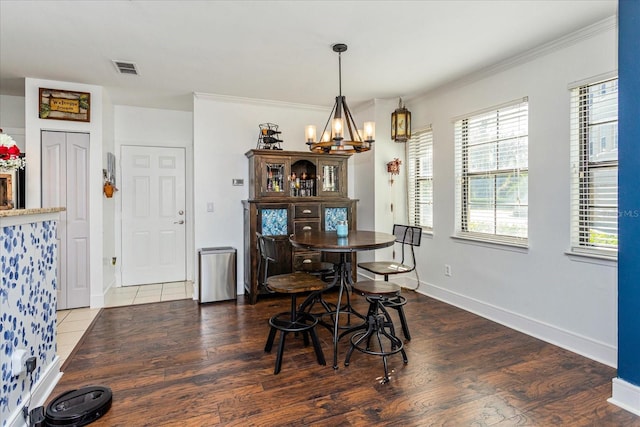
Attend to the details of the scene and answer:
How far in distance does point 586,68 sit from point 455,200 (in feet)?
5.55

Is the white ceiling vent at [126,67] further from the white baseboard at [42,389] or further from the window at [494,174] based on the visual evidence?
the window at [494,174]

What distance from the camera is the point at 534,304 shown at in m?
3.10

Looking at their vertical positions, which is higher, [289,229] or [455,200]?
[455,200]

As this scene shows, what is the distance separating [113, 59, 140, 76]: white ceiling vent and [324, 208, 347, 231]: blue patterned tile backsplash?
2.64 m

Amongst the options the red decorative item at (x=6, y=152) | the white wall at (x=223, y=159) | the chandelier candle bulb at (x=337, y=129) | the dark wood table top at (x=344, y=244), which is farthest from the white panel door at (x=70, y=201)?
the chandelier candle bulb at (x=337, y=129)

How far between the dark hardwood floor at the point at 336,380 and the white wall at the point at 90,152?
960 millimetres

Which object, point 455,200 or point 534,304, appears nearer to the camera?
point 534,304

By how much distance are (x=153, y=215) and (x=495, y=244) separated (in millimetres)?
4543

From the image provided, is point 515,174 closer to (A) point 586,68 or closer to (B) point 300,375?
(A) point 586,68

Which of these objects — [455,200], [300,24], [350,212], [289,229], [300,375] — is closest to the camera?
[300,375]

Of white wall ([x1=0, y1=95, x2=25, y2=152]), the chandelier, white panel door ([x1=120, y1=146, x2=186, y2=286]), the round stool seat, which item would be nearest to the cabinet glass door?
the chandelier

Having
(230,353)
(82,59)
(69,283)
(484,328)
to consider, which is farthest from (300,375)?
(82,59)

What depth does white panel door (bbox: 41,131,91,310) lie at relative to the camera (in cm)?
384

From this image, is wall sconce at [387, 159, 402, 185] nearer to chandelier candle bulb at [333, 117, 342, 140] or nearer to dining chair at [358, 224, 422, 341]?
dining chair at [358, 224, 422, 341]
